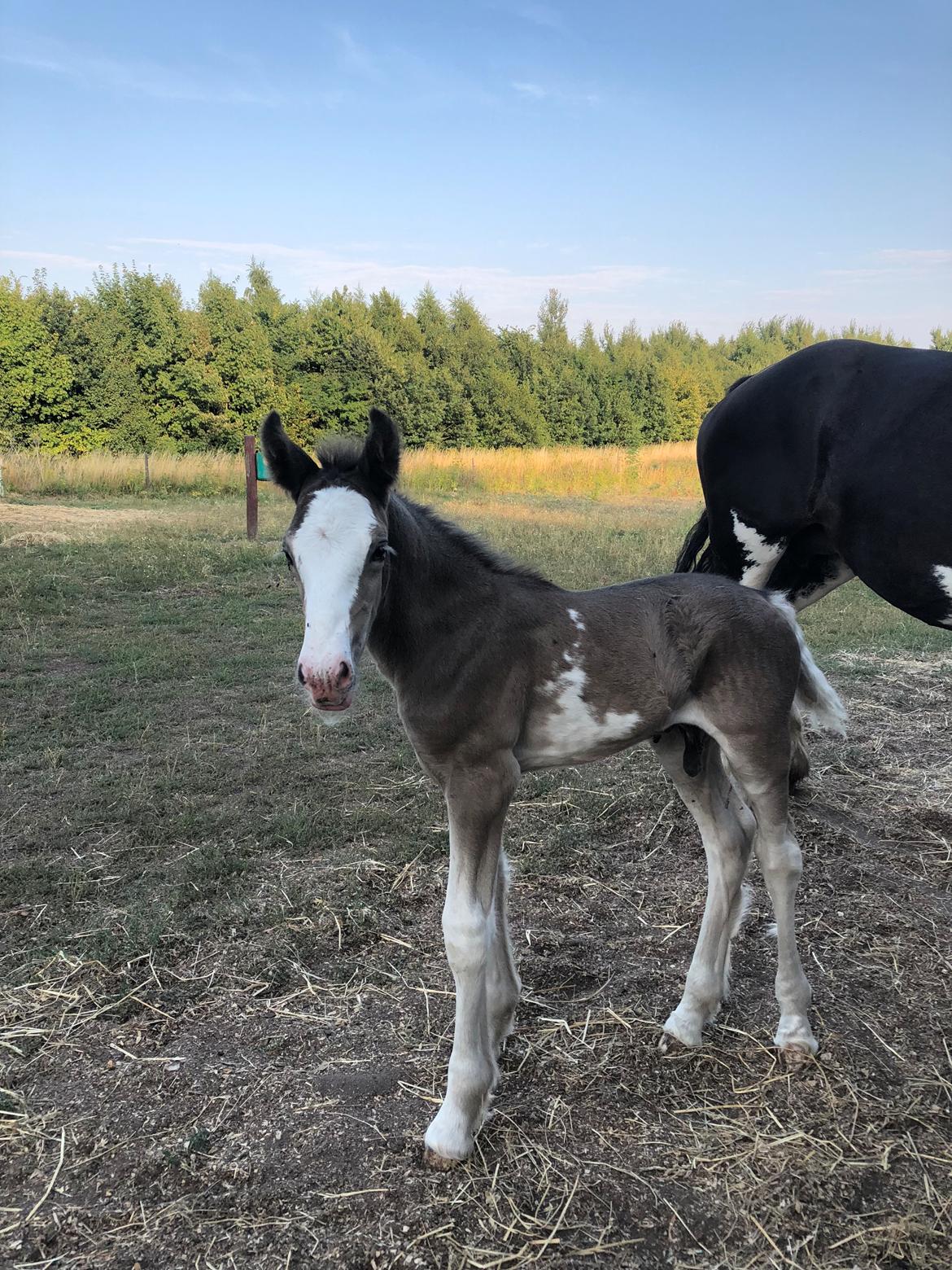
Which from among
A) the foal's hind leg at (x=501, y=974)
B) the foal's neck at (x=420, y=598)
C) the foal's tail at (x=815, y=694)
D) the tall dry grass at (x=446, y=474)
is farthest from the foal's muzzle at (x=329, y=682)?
the tall dry grass at (x=446, y=474)

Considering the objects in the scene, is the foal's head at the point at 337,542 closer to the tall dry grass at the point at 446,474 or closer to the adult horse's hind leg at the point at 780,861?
the adult horse's hind leg at the point at 780,861

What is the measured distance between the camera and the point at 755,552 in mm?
4633

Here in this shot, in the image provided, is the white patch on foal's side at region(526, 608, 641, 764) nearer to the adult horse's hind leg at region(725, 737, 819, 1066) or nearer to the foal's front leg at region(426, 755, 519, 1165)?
the foal's front leg at region(426, 755, 519, 1165)

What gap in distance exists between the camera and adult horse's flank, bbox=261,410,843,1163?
2.30 m

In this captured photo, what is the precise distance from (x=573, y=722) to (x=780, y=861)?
0.84 m

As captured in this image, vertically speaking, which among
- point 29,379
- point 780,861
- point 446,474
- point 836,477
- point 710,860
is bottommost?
point 710,860

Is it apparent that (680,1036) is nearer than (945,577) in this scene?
Yes

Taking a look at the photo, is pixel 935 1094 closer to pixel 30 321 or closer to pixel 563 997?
pixel 563 997

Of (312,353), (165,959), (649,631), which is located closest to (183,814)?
(165,959)

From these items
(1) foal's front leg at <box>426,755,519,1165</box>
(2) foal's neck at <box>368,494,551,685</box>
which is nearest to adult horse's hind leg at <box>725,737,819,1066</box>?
(1) foal's front leg at <box>426,755,519,1165</box>

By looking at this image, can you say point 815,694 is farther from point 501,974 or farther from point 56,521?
point 56,521

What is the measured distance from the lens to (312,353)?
25.7m

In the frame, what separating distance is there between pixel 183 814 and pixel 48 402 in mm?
21710

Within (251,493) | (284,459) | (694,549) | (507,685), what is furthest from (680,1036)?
(251,493)
